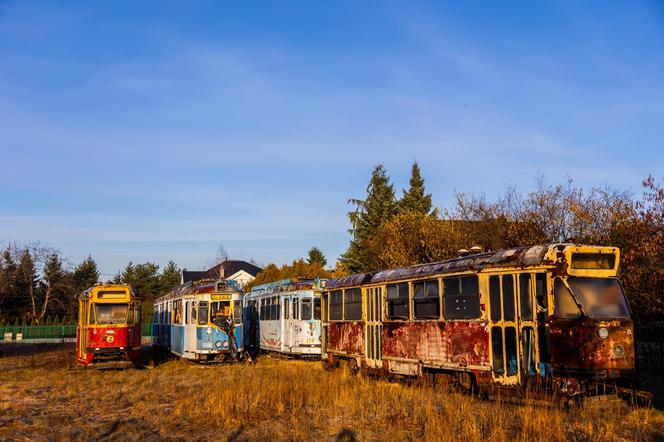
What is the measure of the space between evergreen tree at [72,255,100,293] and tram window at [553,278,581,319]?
68556mm

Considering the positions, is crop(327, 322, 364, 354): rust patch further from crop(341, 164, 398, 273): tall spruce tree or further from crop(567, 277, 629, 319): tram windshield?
crop(341, 164, 398, 273): tall spruce tree

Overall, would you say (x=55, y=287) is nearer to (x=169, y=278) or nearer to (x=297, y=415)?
(x=169, y=278)

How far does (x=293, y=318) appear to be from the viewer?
79.1 feet

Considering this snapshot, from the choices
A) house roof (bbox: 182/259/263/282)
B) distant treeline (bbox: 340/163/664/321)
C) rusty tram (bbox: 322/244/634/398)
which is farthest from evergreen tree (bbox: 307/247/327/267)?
rusty tram (bbox: 322/244/634/398)

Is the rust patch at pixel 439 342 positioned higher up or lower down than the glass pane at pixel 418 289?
lower down

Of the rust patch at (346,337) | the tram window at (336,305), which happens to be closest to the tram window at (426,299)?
the rust patch at (346,337)

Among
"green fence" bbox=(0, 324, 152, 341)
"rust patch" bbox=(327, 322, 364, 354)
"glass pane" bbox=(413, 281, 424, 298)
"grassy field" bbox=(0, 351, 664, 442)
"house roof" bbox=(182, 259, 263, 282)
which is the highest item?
"house roof" bbox=(182, 259, 263, 282)

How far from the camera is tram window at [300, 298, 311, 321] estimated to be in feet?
77.4

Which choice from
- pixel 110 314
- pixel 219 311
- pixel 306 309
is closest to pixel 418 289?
pixel 306 309

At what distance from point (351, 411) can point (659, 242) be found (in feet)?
28.3

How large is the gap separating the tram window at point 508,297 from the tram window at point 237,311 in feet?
43.3

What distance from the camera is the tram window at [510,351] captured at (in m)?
11.6

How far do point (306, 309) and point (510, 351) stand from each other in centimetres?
1260

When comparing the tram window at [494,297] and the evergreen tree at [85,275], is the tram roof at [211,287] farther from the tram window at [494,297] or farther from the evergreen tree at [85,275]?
the evergreen tree at [85,275]
